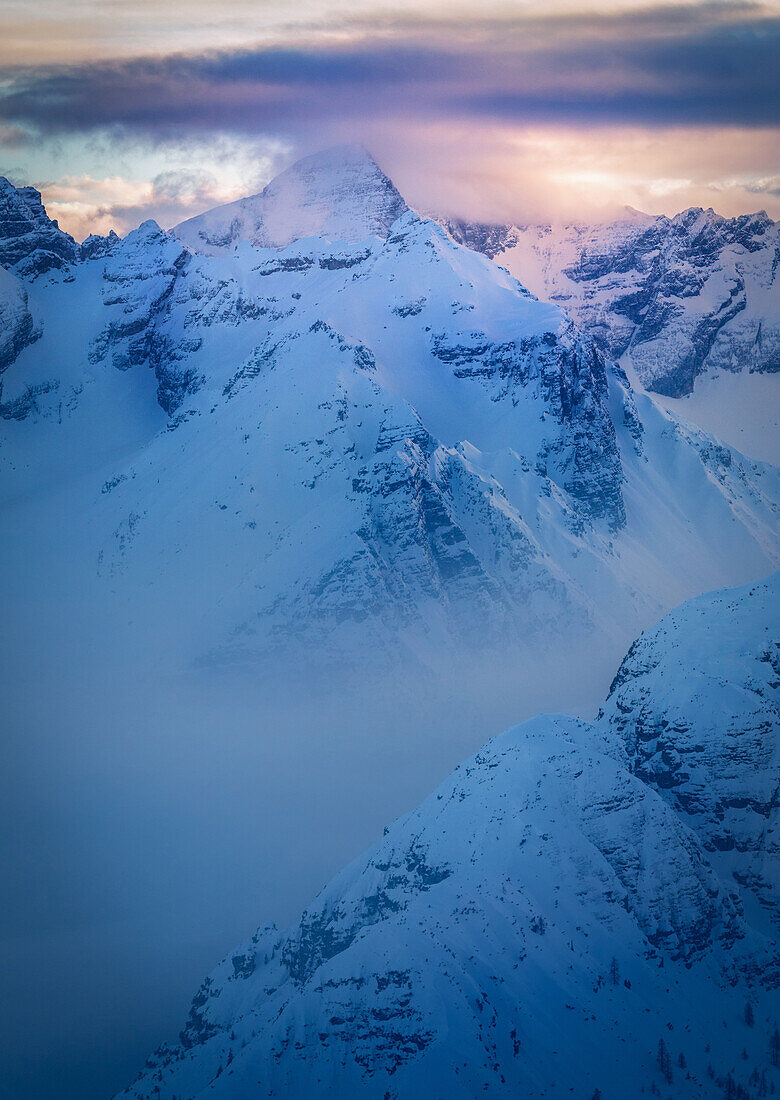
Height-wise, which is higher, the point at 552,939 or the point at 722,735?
the point at 722,735

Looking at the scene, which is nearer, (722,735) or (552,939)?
(552,939)

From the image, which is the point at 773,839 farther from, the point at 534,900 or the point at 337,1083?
the point at 337,1083

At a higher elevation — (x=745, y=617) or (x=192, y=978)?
(x=745, y=617)

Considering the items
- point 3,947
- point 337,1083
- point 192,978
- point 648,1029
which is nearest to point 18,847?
point 3,947

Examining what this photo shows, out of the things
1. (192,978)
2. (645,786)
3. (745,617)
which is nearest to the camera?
(645,786)

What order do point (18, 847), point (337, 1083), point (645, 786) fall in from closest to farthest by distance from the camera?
1. point (337, 1083)
2. point (645, 786)
3. point (18, 847)

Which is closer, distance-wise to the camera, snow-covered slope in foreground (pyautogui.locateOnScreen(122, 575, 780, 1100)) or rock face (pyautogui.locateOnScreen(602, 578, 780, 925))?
snow-covered slope in foreground (pyautogui.locateOnScreen(122, 575, 780, 1100))

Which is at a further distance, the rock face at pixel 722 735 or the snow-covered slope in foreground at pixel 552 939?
the rock face at pixel 722 735

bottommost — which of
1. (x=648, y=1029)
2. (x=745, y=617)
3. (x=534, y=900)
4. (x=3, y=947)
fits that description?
(x=3, y=947)
